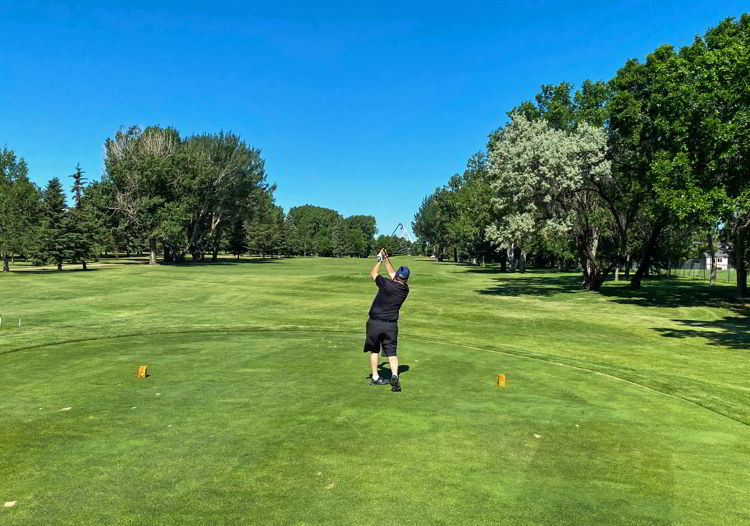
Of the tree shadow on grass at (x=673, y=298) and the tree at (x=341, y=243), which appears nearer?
the tree shadow on grass at (x=673, y=298)

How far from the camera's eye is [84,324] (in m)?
19.2

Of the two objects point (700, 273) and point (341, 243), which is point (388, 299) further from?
point (341, 243)

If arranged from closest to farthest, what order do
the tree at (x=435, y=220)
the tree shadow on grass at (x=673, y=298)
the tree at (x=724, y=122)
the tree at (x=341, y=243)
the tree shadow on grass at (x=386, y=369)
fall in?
the tree shadow on grass at (x=386, y=369) → the tree at (x=724, y=122) → the tree shadow on grass at (x=673, y=298) → the tree at (x=435, y=220) → the tree at (x=341, y=243)

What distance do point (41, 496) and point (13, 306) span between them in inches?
987

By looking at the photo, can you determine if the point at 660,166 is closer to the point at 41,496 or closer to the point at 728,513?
the point at 728,513

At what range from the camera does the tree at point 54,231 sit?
55.9m

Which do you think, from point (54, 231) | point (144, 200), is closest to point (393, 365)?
point (54, 231)

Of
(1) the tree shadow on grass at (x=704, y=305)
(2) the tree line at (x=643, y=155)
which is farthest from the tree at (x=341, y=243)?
(1) the tree shadow on grass at (x=704, y=305)

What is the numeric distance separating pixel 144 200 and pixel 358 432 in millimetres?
71924

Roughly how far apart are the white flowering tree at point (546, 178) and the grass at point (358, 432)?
18920 millimetres

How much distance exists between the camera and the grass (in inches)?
194

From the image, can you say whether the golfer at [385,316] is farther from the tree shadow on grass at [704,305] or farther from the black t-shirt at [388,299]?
the tree shadow on grass at [704,305]

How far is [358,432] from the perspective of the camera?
22.5ft

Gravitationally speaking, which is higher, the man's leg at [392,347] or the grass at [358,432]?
the man's leg at [392,347]
